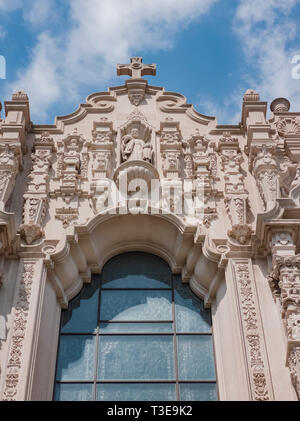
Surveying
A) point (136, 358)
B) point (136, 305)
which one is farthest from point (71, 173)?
point (136, 358)

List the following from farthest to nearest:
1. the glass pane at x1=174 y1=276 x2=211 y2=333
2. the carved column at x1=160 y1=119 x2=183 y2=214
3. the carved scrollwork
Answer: the carved scrollwork → the carved column at x1=160 y1=119 x2=183 y2=214 → the glass pane at x1=174 y1=276 x2=211 y2=333

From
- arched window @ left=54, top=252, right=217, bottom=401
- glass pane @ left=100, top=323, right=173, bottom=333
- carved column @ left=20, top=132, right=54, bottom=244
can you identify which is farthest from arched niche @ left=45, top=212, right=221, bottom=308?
glass pane @ left=100, top=323, right=173, bottom=333

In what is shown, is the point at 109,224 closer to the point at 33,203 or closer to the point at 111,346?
the point at 33,203

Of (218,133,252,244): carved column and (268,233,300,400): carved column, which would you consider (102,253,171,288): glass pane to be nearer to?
(218,133,252,244): carved column

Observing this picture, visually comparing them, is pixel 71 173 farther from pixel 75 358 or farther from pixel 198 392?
pixel 198 392

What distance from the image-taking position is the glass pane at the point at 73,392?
1155 centimetres

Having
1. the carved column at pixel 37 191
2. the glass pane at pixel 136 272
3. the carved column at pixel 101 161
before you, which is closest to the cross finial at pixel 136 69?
the carved column at pixel 101 161

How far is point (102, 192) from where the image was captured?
1412 cm

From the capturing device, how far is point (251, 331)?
11336mm

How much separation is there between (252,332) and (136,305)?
2.77 meters

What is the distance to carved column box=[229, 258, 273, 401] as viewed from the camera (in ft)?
34.6

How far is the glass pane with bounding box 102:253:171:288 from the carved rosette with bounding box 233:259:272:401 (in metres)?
1.92

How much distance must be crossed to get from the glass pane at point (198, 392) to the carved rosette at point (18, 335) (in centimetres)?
311

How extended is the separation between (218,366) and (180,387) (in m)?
0.86
